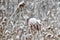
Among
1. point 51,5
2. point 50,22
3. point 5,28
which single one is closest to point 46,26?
point 50,22

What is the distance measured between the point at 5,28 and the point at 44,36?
0.26m

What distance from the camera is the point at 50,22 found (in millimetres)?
1086

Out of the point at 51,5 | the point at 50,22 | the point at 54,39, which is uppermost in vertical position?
the point at 51,5

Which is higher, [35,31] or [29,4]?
[29,4]

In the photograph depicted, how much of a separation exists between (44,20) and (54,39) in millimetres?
135

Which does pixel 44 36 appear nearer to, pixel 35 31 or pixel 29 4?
pixel 35 31

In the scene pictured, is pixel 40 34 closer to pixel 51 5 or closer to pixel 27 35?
pixel 27 35

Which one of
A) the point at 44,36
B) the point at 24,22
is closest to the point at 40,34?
the point at 44,36

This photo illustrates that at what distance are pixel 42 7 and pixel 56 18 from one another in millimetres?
115

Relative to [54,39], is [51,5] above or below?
above

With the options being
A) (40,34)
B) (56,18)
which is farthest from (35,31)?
(56,18)

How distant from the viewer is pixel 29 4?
43.8 inches

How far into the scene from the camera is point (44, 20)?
109cm

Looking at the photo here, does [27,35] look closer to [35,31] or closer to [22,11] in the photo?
[35,31]
